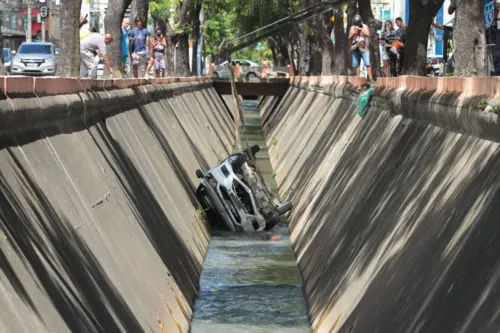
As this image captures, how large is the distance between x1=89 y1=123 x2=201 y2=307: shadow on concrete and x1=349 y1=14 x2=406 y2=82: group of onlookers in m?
13.0

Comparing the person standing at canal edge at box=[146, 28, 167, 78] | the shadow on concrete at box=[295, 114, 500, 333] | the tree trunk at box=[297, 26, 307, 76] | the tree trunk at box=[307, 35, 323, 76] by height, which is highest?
the shadow on concrete at box=[295, 114, 500, 333]

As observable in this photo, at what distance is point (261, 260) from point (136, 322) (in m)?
9.49

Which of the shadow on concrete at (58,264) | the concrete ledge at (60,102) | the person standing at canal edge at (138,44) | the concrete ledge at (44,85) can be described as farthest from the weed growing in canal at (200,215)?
the person standing at canal edge at (138,44)

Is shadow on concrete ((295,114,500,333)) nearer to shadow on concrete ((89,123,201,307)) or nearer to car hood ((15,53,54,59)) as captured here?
shadow on concrete ((89,123,201,307))

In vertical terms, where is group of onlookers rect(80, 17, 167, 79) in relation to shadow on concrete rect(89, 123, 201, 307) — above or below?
below

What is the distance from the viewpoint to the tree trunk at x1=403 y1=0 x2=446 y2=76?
25500 mm

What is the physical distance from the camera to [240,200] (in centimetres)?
2106

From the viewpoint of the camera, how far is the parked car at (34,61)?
50350 mm

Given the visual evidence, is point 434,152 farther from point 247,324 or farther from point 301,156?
point 301,156

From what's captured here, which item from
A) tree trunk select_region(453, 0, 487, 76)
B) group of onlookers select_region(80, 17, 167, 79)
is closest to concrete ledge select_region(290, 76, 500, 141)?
tree trunk select_region(453, 0, 487, 76)

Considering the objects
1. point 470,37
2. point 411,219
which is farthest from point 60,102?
point 470,37

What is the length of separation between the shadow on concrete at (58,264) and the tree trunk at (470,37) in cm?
997

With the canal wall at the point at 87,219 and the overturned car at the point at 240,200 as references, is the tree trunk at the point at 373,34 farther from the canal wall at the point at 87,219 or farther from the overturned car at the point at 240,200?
the canal wall at the point at 87,219

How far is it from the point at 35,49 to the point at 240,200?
3391cm
